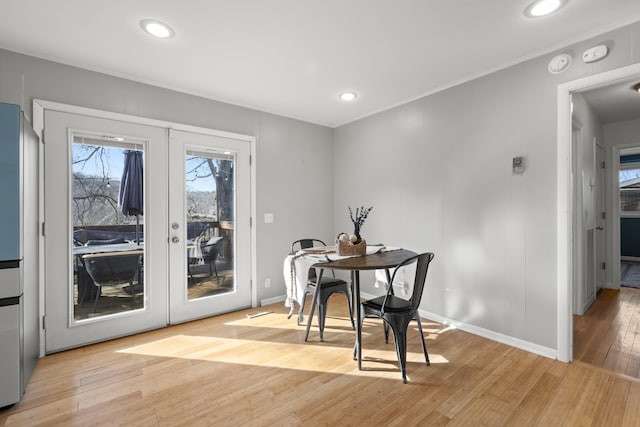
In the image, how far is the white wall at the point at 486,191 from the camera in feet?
8.53

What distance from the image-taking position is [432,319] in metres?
3.47

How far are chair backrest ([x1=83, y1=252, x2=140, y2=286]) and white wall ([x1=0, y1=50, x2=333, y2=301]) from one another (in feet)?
4.51

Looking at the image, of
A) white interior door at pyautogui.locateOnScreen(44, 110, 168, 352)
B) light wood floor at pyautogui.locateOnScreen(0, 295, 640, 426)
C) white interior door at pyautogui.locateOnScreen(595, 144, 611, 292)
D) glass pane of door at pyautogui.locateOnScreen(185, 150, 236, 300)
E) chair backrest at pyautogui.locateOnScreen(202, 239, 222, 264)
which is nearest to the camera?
light wood floor at pyautogui.locateOnScreen(0, 295, 640, 426)

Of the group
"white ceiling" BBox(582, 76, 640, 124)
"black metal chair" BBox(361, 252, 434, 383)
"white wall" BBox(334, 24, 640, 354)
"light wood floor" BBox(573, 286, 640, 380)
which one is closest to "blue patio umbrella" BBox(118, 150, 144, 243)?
"black metal chair" BBox(361, 252, 434, 383)

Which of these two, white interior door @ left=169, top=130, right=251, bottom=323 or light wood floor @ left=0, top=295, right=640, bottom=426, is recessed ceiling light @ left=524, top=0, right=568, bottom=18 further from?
white interior door @ left=169, top=130, right=251, bottom=323

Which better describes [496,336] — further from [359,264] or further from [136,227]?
[136,227]

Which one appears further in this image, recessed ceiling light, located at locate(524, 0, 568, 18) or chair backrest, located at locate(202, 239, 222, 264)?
chair backrest, located at locate(202, 239, 222, 264)

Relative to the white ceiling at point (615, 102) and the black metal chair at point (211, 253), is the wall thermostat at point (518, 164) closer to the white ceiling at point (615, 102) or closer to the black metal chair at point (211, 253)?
the white ceiling at point (615, 102)

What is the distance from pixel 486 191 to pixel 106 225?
370 cm

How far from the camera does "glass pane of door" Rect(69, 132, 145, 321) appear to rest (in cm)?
287

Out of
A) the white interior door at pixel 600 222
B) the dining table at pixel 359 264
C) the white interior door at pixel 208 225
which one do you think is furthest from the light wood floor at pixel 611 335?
the white interior door at pixel 208 225

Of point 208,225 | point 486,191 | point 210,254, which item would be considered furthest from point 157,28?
point 486,191

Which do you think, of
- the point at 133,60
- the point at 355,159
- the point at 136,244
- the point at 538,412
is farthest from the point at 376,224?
the point at 133,60

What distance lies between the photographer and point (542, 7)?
2.05 meters
